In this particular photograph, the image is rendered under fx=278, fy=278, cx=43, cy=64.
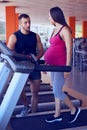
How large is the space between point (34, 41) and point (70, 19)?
12438mm

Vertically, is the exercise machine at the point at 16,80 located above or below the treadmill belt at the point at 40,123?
above

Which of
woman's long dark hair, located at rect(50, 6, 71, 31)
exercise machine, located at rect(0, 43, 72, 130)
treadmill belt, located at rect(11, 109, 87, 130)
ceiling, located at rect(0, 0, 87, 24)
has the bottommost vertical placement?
treadmill belt, located at rect(11, 109, 87, 130)

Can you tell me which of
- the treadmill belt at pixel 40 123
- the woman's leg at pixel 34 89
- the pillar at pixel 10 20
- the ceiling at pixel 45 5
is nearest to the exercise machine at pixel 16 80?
the treadmill belt at pixel 40 123

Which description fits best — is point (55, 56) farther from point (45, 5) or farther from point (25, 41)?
point (45, 5)

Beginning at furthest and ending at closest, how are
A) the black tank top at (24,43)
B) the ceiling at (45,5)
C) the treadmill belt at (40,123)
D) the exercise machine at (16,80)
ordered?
the ceiling at (45,5), the black tank top at (24,43), the treadmill belt at (40,123), the exercise machine at (16,80)

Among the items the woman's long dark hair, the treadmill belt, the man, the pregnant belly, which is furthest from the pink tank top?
the treadmill belt

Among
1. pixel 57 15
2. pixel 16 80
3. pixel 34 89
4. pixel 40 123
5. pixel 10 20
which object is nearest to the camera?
pixel 16 80

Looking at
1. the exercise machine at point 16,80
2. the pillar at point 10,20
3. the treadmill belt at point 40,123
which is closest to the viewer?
the exercise machine at point 16,80

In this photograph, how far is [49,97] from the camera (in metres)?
4.30

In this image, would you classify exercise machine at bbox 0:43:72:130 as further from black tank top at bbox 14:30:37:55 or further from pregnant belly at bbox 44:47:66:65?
black tank top at bbox 14:30:37:55

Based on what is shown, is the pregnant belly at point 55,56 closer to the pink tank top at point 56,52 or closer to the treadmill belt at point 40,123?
the pink tank top at point 56,52

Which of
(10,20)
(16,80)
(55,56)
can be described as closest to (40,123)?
(55,56)

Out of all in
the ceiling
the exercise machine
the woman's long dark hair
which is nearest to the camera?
the exercise machine

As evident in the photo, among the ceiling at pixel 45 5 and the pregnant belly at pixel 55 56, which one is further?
the ceiling at pixel 45 5
